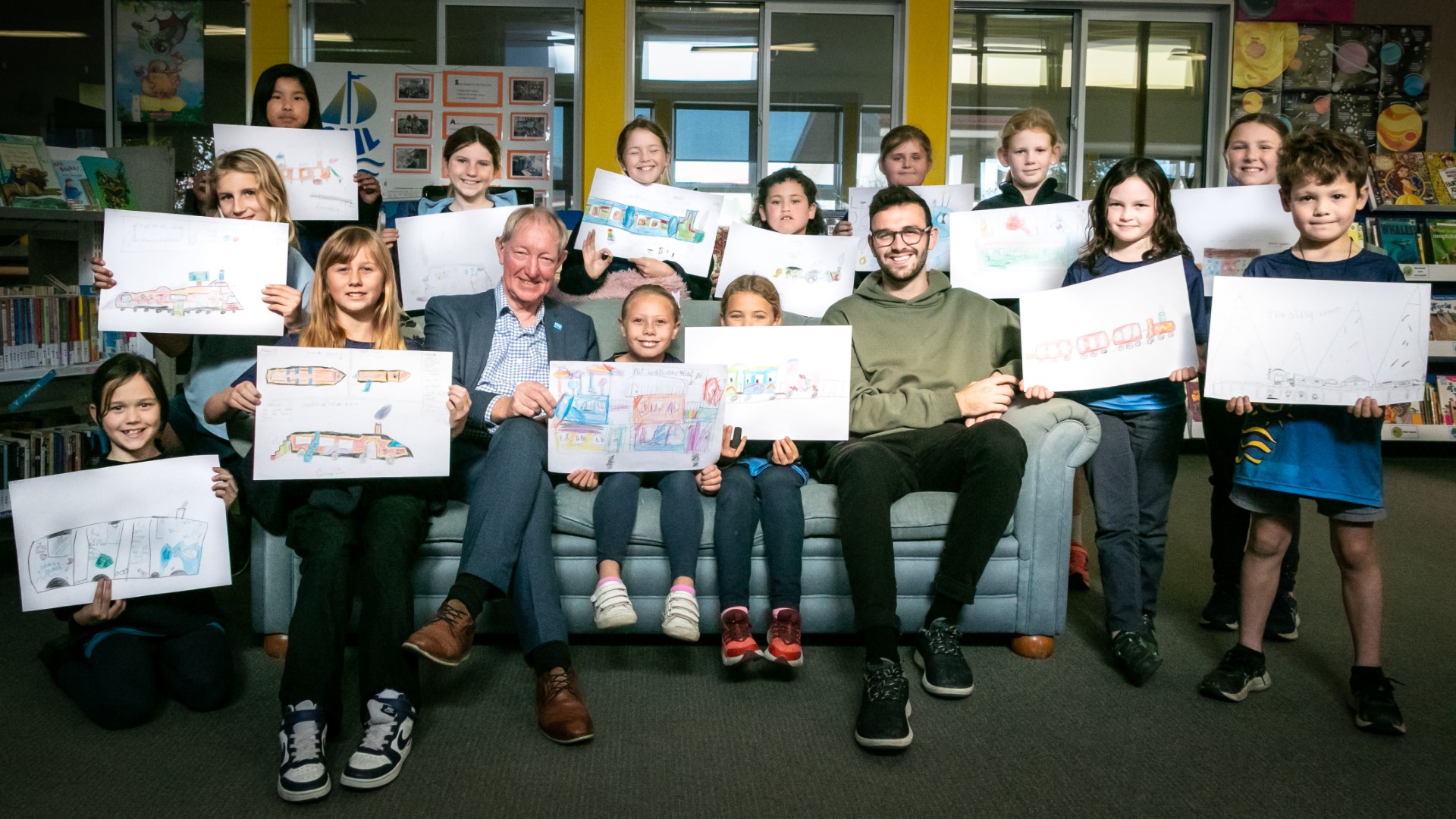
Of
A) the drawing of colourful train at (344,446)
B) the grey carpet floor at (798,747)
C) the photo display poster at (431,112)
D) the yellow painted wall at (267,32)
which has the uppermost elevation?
the yellow painted wall at (267,32)

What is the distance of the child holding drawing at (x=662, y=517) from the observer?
204 cm

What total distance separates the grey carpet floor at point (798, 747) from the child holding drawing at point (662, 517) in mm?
183

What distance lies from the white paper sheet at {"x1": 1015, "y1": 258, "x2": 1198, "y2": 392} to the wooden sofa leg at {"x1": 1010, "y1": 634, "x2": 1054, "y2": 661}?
58 cm

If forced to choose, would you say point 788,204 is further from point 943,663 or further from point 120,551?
point 120,551

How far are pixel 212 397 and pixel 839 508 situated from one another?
1.34 m

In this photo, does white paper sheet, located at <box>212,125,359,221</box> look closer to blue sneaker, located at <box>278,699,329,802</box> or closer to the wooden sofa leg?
blue sneaker, located at <box>278,699,329,802</box>

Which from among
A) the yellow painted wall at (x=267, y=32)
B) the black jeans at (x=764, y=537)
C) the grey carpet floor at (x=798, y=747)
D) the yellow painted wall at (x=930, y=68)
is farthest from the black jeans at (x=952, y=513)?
the yellow painted wall at (x=267, y=32)

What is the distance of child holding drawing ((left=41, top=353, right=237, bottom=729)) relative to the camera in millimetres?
1890

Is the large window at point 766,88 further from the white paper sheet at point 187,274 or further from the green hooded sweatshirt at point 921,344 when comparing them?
the white paper sheet at point 187,274

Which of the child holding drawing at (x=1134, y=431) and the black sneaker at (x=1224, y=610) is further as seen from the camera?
the black sneaker at (x=1224, y=610)

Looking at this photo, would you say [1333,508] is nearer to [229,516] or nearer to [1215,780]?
[1215,780]

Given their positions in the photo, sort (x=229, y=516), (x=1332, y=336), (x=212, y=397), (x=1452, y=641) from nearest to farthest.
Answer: (x=1332, y=336)
(x=212, y=397)
(x=229, y=516)
(x=1452, y=641)

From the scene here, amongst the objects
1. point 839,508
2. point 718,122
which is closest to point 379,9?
point 718,122

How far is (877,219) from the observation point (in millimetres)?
2523
